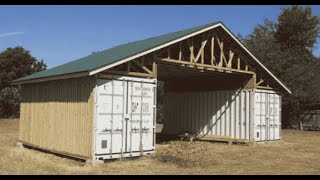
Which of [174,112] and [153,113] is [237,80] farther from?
[153,113]

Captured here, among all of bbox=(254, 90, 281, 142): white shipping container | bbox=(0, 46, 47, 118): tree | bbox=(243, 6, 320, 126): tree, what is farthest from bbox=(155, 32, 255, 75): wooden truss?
bbox=(0, 46, 47, 118): tree

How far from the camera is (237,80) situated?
998 inches

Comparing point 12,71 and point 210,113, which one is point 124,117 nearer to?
point 210,113

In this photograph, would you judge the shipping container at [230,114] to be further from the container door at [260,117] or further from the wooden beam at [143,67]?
the wooden beam at [143,67]

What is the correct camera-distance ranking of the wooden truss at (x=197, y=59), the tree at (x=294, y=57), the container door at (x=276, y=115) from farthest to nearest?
the tree at (x=294, y=57), the container door at (x=276, y=115), the wooden truss at (x=197, y=59)

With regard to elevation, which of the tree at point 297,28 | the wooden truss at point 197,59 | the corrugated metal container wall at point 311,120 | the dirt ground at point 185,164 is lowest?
the dirt ground at point 185,164

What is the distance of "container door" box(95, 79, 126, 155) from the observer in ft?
51.1

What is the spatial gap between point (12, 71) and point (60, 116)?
40518 mm

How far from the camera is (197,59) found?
20156 mm

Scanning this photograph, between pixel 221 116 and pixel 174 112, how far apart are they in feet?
16.3

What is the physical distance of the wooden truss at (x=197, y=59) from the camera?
1736 centimetres

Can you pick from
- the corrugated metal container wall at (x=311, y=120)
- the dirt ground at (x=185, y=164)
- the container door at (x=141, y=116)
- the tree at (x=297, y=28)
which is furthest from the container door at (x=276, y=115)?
the tree at (x=297, y=28)

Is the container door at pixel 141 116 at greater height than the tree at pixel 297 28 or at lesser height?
lesser

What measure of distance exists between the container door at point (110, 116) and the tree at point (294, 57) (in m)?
26.5
